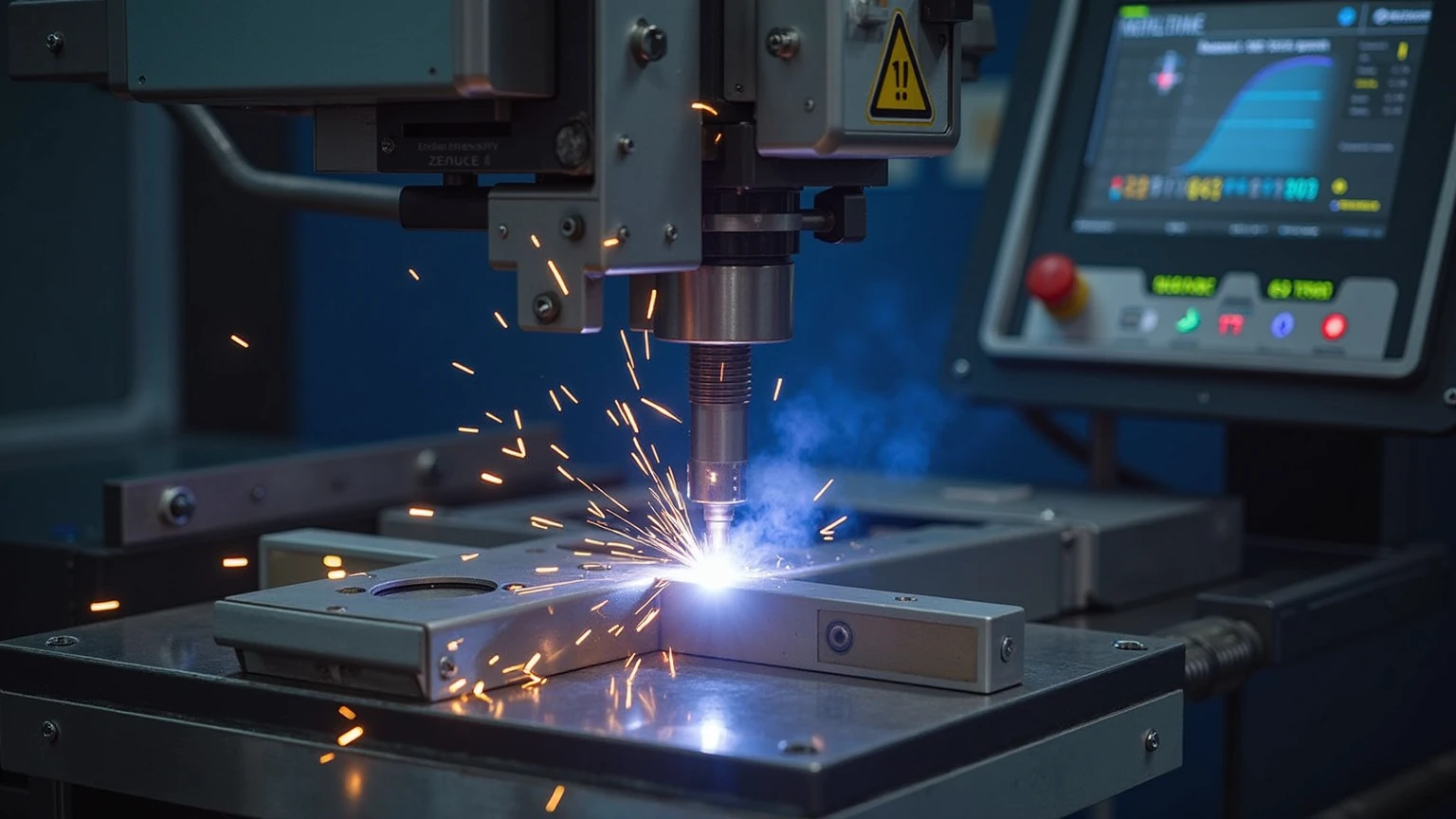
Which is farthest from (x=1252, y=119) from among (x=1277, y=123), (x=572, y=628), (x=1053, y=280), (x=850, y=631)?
(x=572, y=628)

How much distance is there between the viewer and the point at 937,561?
1556 mm

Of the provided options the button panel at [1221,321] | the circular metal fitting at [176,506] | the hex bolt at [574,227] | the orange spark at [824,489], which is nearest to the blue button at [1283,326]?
the button panel at [1221,321]

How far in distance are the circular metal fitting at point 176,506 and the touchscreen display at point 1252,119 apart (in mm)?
983

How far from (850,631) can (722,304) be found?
246mm

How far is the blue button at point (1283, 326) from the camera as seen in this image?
1926mm

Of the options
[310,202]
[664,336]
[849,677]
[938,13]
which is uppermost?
[938,13]

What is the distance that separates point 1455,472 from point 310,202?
1525mm

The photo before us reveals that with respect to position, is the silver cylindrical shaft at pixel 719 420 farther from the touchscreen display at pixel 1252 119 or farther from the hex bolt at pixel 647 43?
the touchscreen display at pixel 1252 119

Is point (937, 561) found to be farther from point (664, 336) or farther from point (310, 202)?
point (310, 202)

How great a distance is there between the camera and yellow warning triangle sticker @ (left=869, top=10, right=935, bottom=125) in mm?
1297

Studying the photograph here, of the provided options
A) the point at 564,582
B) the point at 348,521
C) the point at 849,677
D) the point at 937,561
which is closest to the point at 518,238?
the point at 564,582

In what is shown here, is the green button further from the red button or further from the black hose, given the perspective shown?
the black hose

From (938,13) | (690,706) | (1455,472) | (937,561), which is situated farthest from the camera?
(1455,472)

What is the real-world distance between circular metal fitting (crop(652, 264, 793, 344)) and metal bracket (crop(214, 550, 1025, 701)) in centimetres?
18
